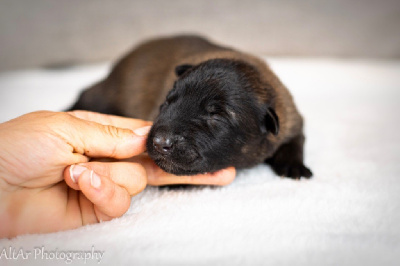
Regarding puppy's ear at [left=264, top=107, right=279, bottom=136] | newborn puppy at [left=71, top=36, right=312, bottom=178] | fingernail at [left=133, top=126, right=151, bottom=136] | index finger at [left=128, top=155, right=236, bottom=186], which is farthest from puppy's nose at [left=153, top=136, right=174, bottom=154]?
puppy's ear at [left=264, top=107, right=279, bottom=136]

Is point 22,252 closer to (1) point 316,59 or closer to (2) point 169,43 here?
(2) point 169,43

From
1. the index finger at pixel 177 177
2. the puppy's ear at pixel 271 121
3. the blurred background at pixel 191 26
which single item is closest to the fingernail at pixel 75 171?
the index finger at pixel 177 177

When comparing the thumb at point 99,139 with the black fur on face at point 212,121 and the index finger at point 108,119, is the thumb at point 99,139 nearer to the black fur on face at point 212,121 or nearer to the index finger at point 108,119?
the black fur on face at point 212,121

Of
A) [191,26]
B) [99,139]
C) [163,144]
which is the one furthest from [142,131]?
[191,26]

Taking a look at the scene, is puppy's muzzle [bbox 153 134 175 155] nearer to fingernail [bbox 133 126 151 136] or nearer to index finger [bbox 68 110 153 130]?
fingernail [bbox 133 126 151 136]

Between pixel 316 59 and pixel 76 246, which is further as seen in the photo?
pixel 316 59

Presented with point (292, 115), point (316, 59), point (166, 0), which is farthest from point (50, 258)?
point (316, 59)
